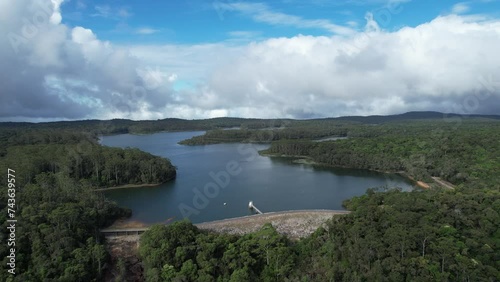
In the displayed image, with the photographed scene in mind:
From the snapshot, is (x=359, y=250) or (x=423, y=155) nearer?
(x=359, y=250)

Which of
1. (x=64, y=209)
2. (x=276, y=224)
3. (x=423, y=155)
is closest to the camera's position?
(x=64, y=209)

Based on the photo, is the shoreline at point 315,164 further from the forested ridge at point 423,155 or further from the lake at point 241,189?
the lake at point 241,189

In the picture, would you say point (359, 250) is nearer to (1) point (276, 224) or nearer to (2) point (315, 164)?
(1) point (276, 224)

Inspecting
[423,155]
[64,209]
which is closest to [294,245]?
[64,209]

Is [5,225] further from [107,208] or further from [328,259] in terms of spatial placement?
[328,259]

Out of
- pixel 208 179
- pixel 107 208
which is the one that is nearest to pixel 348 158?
pixel 208 179

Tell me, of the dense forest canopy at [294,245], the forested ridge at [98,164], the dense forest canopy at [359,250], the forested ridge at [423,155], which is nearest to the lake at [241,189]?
the forested ridge at [98,164]

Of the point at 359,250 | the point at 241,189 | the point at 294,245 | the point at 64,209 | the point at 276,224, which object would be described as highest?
the point at 64,209

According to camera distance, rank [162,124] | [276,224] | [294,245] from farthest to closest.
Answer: [162,124] < [276,224] < [294,245]
